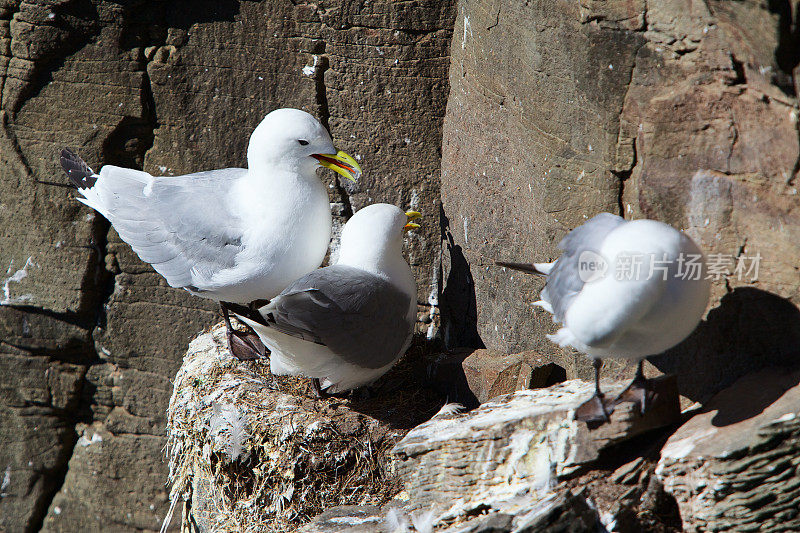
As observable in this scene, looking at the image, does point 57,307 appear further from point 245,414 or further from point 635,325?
point 635,325

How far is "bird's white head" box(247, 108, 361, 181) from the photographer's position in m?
2.75

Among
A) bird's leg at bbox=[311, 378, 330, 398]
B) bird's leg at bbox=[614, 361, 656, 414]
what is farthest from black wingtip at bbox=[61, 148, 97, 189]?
bird's leg at bbox=[614, 361, 656, 414]

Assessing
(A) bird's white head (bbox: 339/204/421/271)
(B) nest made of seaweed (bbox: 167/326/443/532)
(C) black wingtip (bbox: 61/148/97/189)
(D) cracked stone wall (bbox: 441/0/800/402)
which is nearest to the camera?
(D) cracked stone wall (bbox: 441/0/800/402)

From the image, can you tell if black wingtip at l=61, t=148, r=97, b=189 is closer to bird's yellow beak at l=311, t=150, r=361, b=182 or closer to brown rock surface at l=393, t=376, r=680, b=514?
bird's yellow beak at l=311, t=150, r=361, b=182

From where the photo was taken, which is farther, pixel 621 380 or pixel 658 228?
pixel 621 380

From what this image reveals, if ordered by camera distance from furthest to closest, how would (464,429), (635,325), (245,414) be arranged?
(245,414)
(464,429)
(635,325)

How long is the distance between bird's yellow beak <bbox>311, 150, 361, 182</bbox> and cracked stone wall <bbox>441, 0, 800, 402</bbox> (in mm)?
525

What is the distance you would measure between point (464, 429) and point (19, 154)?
2640mm

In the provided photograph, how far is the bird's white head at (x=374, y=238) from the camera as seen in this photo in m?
2.90

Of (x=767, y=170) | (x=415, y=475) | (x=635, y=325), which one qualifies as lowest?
(x=415, y=475)

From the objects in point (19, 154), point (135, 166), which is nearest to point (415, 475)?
point (135, 166)

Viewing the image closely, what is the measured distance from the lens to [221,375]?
3.14m

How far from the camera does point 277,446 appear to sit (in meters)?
2.75

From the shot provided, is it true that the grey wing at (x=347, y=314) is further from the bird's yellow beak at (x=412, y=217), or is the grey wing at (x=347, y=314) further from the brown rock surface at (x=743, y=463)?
the brown rock surface at (x=743, y=463)
